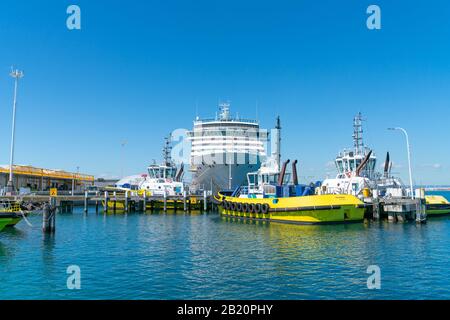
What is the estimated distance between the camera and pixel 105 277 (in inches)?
627

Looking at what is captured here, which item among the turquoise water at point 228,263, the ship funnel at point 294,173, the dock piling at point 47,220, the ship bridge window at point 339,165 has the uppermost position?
the ship bridge window at point 339,165

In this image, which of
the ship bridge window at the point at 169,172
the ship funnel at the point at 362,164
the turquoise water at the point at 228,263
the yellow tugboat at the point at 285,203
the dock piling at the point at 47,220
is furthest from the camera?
the ship bridge window at the point at 169,172

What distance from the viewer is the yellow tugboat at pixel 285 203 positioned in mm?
32250

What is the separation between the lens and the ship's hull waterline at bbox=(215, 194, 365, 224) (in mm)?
32094

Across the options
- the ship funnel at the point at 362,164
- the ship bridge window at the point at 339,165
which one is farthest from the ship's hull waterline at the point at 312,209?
the ship bridge window at the point at 339,165

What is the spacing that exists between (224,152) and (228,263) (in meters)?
37.4

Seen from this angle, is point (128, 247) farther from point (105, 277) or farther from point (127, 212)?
point (127, 212)

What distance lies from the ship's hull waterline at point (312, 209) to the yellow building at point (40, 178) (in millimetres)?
52099

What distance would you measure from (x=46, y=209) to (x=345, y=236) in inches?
944

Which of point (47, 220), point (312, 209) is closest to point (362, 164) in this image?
point (312, 209)

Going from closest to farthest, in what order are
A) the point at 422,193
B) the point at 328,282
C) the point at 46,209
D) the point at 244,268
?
1. the point at 328,282
2. the point at 244,268
3. the point at 46,209
4. the point at 422,193

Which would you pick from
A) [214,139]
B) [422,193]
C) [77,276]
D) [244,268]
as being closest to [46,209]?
[77,276]

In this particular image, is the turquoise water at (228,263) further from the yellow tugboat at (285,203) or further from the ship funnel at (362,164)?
the ship funnel at (362,164)

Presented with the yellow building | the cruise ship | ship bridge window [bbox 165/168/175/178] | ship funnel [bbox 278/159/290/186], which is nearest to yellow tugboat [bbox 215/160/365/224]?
ship funnel [bbox 278/159/290/186]
